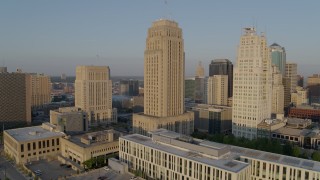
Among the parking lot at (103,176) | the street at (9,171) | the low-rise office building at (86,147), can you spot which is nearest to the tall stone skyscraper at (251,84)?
the low-rise office building at (86,147)

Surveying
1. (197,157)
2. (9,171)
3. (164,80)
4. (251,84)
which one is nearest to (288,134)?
(251,84)

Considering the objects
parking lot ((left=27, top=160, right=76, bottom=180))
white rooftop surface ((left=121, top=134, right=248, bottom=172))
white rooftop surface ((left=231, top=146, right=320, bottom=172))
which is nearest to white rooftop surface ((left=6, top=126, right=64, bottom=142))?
parking lot ((left=27, top=160, right=76, bottom=180))

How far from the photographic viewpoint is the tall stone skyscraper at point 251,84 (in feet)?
450

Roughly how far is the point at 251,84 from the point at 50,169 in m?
97.0

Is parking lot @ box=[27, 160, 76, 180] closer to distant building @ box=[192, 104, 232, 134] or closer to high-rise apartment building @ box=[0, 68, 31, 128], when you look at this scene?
high-rise apartment building @ box=[0, 68, 31, 128]

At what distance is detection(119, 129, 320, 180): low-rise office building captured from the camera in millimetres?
70812

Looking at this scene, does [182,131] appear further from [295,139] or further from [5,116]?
[5,116]

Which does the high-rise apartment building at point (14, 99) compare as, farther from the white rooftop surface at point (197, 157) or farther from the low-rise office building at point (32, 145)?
the white rooftop surface at point (197, 157)

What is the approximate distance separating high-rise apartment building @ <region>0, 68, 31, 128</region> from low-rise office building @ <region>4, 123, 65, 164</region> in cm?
5445

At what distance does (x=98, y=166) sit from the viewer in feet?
329

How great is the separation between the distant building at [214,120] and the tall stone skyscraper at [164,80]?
132 feet

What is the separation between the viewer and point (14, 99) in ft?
586

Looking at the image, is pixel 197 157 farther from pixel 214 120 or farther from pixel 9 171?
pixel 214 120

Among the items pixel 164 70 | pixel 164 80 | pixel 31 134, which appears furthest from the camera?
pixel 164 80
